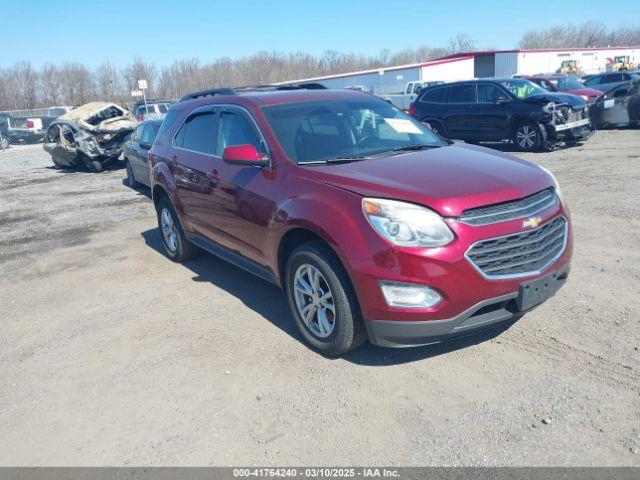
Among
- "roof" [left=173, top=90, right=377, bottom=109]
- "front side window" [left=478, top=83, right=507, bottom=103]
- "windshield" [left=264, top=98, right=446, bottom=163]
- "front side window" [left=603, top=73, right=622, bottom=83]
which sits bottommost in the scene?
"windshield" [left=264, top=98, right=446, bottom=163]

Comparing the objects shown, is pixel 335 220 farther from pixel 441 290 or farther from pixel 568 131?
pixel 568 131

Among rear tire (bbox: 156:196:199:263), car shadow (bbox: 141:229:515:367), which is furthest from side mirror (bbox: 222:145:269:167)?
rear tire (bbox: 156:196:199:263)

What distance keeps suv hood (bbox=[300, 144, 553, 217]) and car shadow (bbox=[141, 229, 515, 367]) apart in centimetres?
115

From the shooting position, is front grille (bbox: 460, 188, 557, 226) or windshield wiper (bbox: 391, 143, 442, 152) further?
windshield wiper (bbox: 391, 143, 442, 152)

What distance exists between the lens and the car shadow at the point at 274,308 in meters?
3.97

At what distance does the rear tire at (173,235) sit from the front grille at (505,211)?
12.4ft

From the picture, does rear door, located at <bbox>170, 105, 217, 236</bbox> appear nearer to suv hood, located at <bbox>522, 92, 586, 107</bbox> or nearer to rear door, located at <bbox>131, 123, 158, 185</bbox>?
rear door, located at <bbox>131, 123, 158, 185</bbox>

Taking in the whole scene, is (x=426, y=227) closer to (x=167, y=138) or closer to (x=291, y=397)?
(x=291, y=397)

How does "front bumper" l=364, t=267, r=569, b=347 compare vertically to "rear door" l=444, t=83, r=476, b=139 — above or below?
below

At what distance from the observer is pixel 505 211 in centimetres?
349

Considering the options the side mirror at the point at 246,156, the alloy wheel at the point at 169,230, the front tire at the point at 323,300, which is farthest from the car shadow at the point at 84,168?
the front tire at the point at 323,300

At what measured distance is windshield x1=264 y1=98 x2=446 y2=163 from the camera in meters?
4.43

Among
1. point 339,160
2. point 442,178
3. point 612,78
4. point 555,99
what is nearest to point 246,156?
A: point 339,160

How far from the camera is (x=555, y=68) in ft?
179
